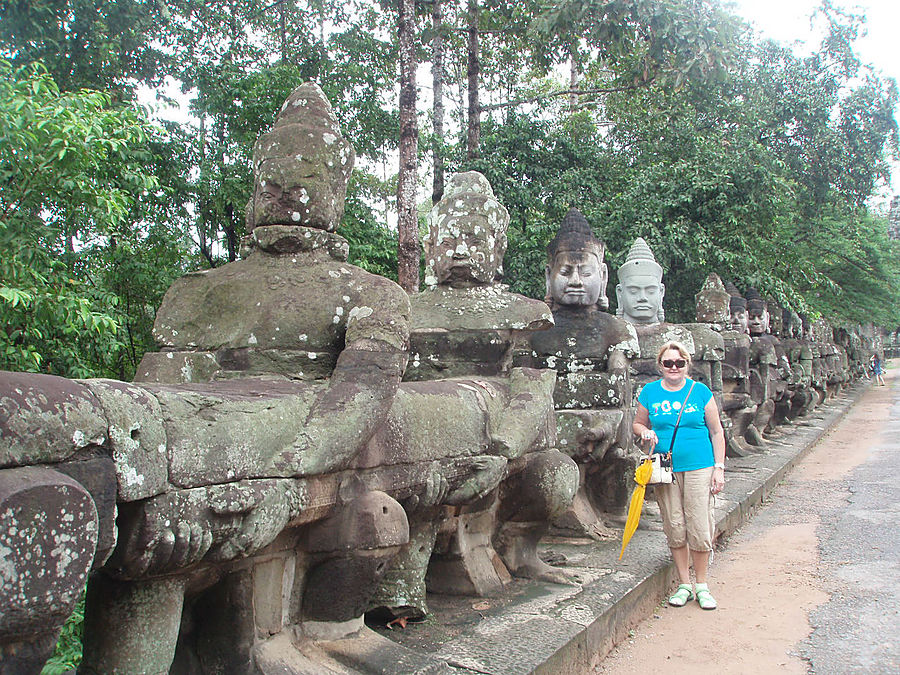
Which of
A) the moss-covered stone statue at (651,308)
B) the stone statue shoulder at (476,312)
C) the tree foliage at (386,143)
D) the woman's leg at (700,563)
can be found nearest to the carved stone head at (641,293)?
the moss-covered stone statue at (651,308)

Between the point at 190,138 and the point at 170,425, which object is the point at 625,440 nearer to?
the point at 170,425

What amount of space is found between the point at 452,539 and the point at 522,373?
84cm

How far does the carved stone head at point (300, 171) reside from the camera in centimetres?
311

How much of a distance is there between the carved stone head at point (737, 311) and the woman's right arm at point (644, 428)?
23.6ft

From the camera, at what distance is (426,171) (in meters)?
21.3

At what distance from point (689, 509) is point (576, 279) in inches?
64.2

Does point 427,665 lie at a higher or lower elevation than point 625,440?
lower

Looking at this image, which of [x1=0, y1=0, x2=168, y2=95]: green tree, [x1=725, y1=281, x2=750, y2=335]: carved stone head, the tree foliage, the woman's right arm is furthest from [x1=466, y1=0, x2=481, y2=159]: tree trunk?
the woman's right arm

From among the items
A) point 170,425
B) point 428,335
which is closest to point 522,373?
point 428,335

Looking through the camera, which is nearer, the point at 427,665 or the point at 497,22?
the point at 427,665

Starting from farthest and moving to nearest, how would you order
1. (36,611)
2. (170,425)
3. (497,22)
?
1. (497,22)
2. (170,425)
3. (36,611)

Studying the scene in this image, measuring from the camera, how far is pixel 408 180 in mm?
9422

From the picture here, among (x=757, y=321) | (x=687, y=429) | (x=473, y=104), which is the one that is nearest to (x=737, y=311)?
(x=757, y=321)

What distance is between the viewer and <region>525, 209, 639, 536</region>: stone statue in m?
5.02
